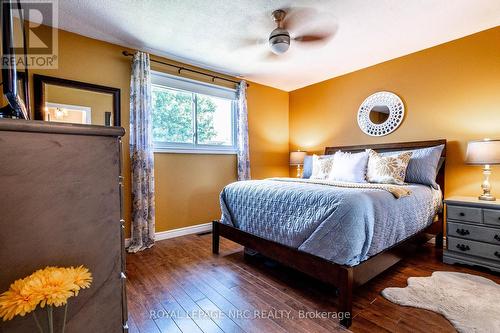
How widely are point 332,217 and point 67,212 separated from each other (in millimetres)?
1389

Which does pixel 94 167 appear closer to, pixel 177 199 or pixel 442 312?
pixel 442 312

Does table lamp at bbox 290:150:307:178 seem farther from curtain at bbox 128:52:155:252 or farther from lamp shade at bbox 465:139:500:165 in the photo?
curtain at bbox 128:52:155:252

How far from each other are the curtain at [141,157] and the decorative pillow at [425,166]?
3039mm

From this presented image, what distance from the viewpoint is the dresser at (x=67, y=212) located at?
0.67 metres

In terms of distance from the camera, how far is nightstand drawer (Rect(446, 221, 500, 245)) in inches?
80.8

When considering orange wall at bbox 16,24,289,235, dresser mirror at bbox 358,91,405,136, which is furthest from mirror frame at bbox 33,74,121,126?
dresser mirror at bbox 358,91,405,136

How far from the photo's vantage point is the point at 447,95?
278cm

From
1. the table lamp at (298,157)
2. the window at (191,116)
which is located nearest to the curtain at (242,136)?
the window at (191,116)

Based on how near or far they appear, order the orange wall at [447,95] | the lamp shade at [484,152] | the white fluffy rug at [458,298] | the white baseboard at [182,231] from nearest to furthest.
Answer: the white fluffy rug at [458,298] → the lamp shade at [484,152] → the orange wall at [447,95] → the white baseboard at [182,231]

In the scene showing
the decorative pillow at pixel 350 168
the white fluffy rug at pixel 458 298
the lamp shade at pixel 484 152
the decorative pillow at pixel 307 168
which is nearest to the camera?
the white fluffy rug at pixel 458 298

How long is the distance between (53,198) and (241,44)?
2.65 m

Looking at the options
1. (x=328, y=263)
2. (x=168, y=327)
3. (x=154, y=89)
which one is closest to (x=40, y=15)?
(x=154, y=89)

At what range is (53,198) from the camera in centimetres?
74

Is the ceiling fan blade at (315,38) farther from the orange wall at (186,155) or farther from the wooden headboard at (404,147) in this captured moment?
the wooden headboard at (404,147)
